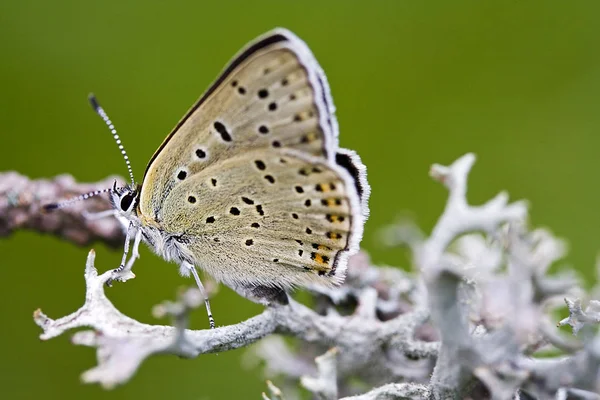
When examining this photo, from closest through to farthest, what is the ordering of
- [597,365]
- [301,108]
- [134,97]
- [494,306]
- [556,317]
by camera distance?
[597,365] < [494,306] < [301,108] < [556,317] < [134,97]

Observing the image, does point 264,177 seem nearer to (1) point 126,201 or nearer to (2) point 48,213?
(1) point 126,201

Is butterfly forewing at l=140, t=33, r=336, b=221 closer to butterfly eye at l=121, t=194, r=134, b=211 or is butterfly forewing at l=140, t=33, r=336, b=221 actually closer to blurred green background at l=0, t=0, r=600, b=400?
butterfly eye at l=121, t=194, r=134, b=211

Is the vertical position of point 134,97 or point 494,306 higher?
point 134,97

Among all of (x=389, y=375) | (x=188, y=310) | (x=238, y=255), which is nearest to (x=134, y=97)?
(x=238, y=255)

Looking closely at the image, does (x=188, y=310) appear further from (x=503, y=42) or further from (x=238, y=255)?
(x=503, y=42)

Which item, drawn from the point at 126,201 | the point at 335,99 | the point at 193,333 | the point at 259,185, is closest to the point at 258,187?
the point at 259,185

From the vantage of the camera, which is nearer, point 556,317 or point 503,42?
point 556,317
